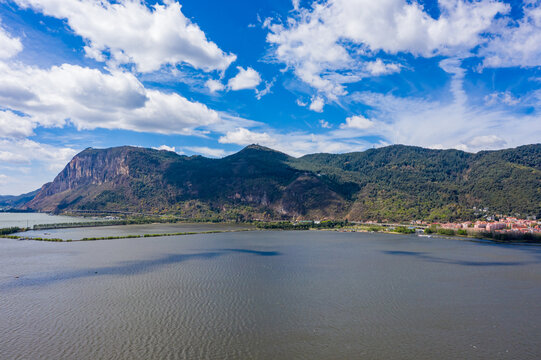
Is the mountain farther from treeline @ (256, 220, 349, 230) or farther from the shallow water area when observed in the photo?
the shallow water area

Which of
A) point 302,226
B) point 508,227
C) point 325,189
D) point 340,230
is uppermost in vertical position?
point 325,189

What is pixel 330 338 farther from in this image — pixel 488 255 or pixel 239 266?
pixel 488 255

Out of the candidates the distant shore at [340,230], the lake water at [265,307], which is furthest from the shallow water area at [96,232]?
the lake water at [265,307]

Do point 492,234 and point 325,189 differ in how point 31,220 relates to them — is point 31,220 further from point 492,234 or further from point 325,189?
point 492,234

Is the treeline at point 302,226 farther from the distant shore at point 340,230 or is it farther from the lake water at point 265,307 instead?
the lake water at point 265,307

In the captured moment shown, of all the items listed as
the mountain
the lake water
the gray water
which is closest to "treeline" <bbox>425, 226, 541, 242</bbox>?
the mountain

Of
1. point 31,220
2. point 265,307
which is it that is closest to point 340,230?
point 265,307
